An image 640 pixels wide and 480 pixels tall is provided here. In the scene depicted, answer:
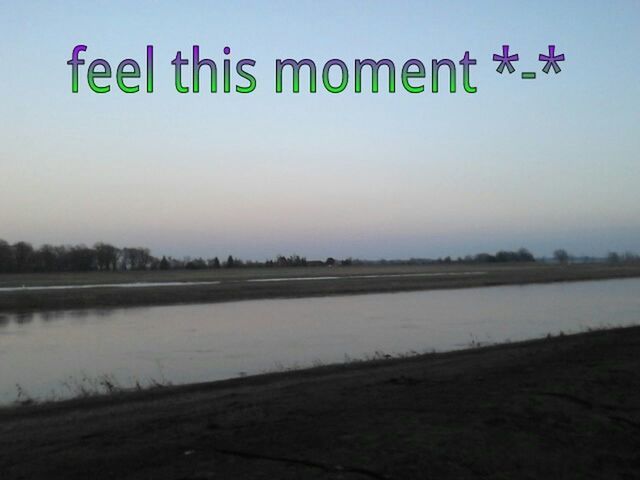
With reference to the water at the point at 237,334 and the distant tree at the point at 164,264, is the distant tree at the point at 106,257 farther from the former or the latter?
the water at the point at 237,334

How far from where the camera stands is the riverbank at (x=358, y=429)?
536 cm

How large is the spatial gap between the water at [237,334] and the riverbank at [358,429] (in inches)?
177

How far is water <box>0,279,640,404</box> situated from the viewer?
15.5m

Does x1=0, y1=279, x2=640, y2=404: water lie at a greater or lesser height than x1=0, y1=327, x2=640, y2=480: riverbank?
lesser

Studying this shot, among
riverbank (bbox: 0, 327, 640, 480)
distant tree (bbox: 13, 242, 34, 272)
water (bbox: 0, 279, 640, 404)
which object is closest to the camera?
riverbank (bbox: 0, 327, 640, 480)

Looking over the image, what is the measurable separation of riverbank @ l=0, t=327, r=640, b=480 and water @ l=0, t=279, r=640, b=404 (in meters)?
4.49

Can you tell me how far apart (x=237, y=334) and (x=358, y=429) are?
1685cm

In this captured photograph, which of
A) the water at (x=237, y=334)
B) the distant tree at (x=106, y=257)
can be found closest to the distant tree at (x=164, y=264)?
the distant tree at (x=106, y=257)

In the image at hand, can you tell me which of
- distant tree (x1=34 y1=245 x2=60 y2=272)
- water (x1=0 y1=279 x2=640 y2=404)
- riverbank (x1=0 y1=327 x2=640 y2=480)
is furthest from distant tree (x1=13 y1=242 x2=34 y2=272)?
riverbank (x1=0 y1=327 x2=640 y2=480)

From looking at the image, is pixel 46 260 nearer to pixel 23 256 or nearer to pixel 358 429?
pixel 23 256

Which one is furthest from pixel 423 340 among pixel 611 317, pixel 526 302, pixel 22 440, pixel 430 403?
pixel 526 302

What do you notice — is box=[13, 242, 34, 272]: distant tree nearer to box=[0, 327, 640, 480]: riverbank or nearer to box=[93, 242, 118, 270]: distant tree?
box=[93, 242, 118, 270]: distant tree

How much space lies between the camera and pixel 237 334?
22.9 metres

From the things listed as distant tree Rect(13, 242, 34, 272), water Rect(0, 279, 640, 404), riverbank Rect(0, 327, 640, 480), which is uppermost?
distant tree Rect(13, 242, 34, 272)
